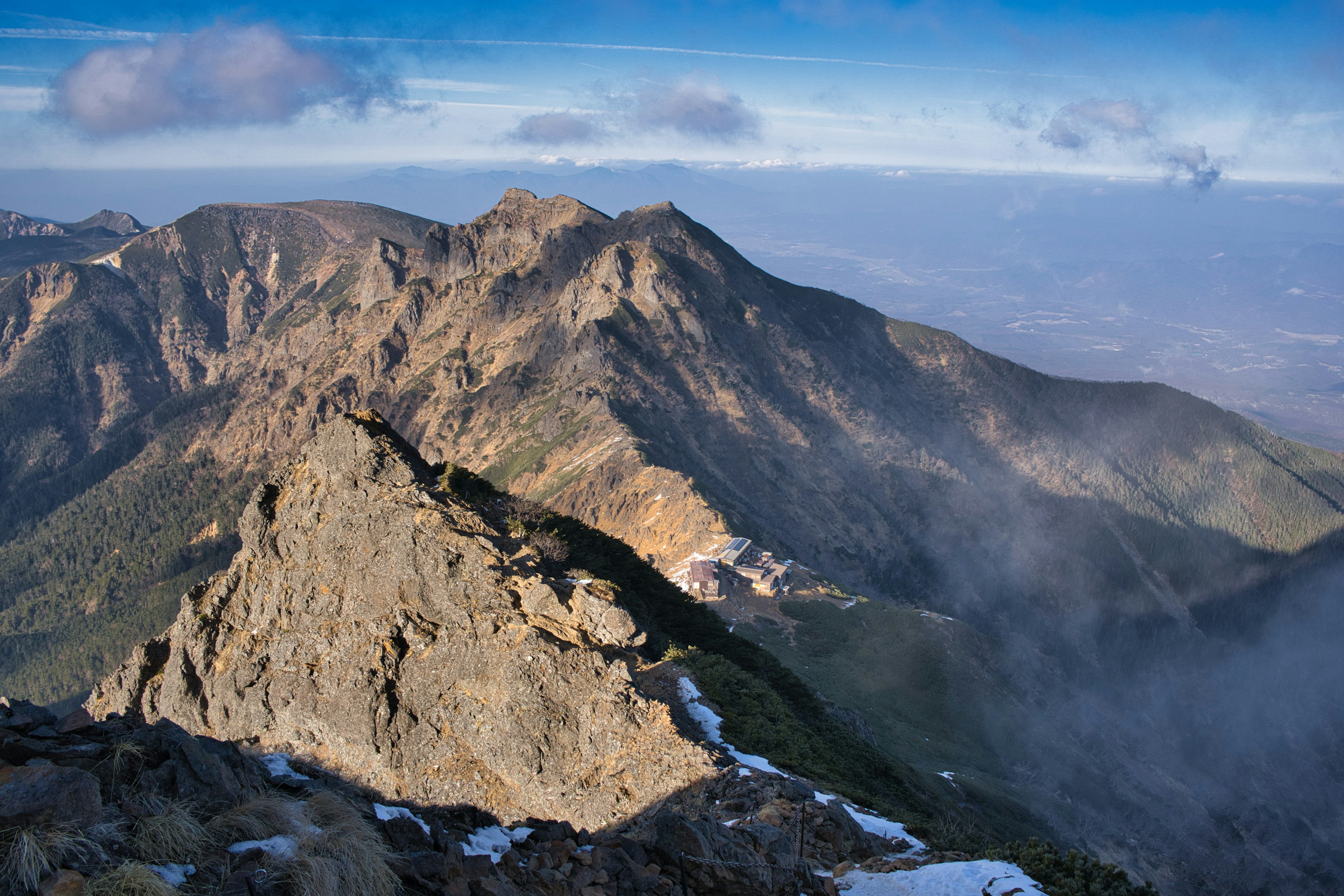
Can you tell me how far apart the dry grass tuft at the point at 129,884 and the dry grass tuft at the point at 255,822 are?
1.63 metres

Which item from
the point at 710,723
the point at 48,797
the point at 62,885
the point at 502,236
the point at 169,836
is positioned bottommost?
the point at 710,723

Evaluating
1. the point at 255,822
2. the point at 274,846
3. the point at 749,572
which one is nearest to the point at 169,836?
the point at 255,822

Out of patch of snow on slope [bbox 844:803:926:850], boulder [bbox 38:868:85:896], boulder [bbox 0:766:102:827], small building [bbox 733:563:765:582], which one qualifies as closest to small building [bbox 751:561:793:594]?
small building [bbox 733:563:765:582]

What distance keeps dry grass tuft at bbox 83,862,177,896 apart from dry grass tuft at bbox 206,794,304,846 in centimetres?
163

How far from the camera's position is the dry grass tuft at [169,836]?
25.7ft

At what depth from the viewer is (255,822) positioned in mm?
8812

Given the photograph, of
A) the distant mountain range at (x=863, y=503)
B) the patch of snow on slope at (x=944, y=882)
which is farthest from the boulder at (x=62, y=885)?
the distant mountain range at (x=863, y=503)

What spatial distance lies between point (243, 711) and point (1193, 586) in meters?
147

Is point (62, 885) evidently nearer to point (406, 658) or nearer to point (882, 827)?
point (406, 658)

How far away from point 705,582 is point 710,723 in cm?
4025

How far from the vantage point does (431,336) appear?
142000 mm

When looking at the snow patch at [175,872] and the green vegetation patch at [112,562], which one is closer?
the snow patch at [175,872]

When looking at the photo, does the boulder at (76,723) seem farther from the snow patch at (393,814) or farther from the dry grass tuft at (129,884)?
the snow patch at (393,814)

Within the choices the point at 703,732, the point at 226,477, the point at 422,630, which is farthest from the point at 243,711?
the point at 226,477
